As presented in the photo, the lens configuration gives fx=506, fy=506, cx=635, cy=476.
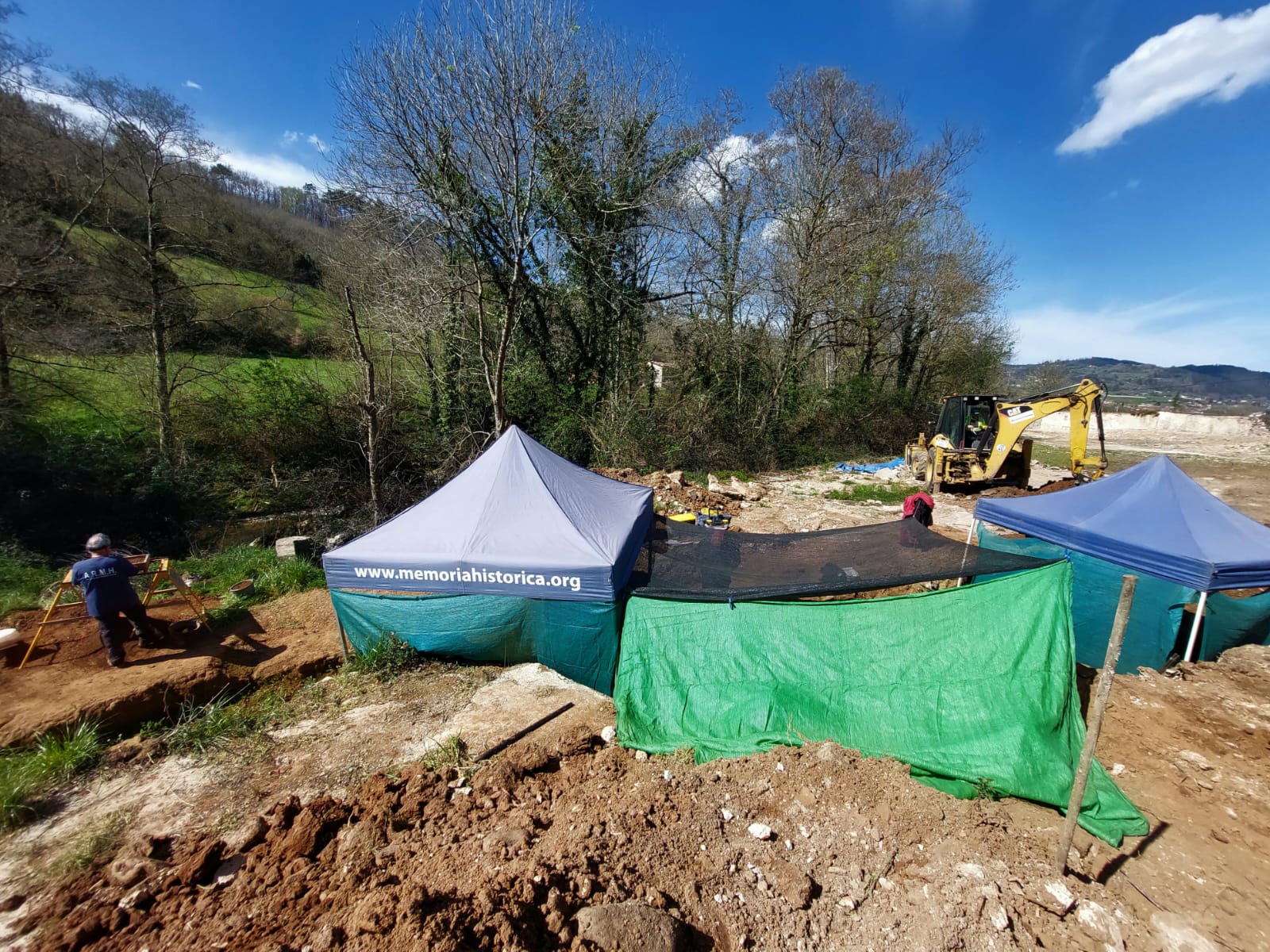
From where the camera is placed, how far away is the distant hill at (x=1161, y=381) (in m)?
35.8

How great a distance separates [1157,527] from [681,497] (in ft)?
25.2

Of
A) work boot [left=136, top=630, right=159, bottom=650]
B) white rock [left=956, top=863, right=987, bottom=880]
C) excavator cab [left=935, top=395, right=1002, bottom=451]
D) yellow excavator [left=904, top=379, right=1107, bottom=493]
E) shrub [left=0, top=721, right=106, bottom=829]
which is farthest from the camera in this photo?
excavator cab [left=935, top=395, right=1002, bottom=451]

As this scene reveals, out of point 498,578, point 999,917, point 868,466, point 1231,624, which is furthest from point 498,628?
point 868,466

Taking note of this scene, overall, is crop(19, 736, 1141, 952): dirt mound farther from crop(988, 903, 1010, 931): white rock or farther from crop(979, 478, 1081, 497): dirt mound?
crop(979, 478, 1081, 497): dirt mound

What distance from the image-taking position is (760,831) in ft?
9.99

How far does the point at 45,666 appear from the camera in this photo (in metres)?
5.32

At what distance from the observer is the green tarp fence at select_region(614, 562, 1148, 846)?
3500 mm

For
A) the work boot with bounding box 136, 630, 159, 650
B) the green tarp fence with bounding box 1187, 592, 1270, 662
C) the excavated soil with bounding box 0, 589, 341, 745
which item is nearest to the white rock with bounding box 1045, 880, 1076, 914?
the green tarp fence with bounding box 1187, 592, 1270, 662

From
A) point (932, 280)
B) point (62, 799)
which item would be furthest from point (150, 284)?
point (932, 280)

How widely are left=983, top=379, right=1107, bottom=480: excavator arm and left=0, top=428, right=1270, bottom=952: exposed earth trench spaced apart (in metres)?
8.47

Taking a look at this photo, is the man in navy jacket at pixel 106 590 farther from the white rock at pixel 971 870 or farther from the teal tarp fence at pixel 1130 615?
the teal tarp fence at pixel 1130 615

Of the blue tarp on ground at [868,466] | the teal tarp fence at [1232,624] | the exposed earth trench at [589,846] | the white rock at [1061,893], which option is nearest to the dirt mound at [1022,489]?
the blue tarp on ground at [868,466]

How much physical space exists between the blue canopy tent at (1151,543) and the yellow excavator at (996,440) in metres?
5.43

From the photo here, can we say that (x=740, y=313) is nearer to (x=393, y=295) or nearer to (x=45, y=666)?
(x=393, y=295)
